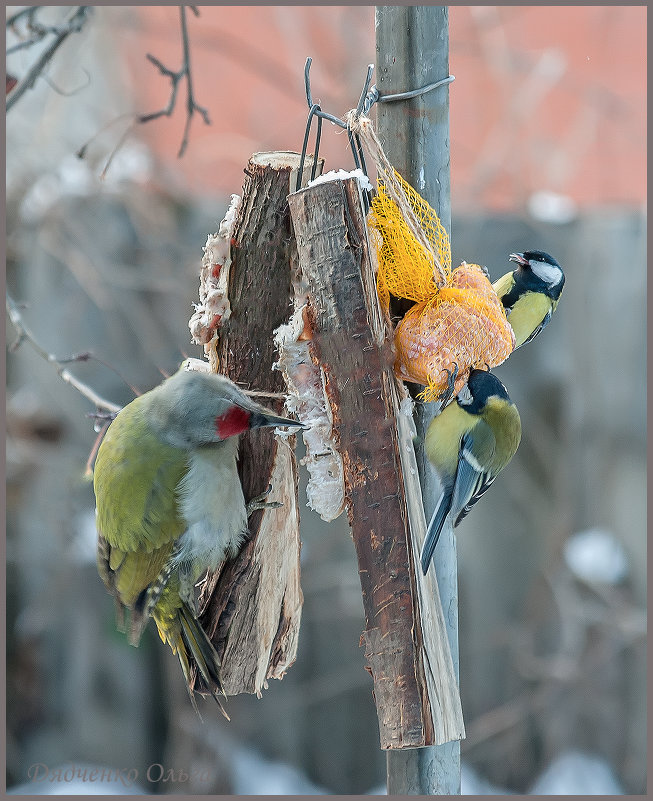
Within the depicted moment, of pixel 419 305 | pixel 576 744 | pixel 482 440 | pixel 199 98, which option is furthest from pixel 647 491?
pixel 199 98

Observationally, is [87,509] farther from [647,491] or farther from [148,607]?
[647,491]

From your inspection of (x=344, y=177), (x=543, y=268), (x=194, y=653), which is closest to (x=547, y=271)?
(x=543, y=268)

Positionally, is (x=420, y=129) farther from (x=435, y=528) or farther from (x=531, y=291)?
(x=435, y=528)

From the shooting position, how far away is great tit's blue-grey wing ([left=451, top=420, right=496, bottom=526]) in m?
1.87

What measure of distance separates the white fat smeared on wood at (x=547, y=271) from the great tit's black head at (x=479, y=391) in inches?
15.1

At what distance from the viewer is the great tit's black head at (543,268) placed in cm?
211

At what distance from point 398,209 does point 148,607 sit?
109 cm

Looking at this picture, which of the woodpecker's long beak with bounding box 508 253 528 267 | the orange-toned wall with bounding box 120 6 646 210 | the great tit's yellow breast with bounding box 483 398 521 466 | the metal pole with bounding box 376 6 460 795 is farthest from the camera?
the orange-toned wall with bounding box 120 6 646 210

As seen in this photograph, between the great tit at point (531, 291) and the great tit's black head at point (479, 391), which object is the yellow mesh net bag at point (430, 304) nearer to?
the great tit's black head at point (479, 391)

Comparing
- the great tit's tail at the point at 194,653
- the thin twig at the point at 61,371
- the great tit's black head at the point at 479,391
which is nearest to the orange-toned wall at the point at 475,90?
the thin twig at the point at 61,371

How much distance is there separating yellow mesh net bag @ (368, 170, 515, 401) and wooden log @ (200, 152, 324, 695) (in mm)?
229

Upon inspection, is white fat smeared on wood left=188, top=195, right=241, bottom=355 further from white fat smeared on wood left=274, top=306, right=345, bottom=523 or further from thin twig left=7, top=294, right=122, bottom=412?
thin twig left=7, top=294, right=122, bottom=412

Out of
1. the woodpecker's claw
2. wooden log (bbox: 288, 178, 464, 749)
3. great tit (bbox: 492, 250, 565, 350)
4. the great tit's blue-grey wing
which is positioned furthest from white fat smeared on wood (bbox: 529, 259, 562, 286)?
the woodpecker's claw

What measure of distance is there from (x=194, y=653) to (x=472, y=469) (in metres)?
0.78
